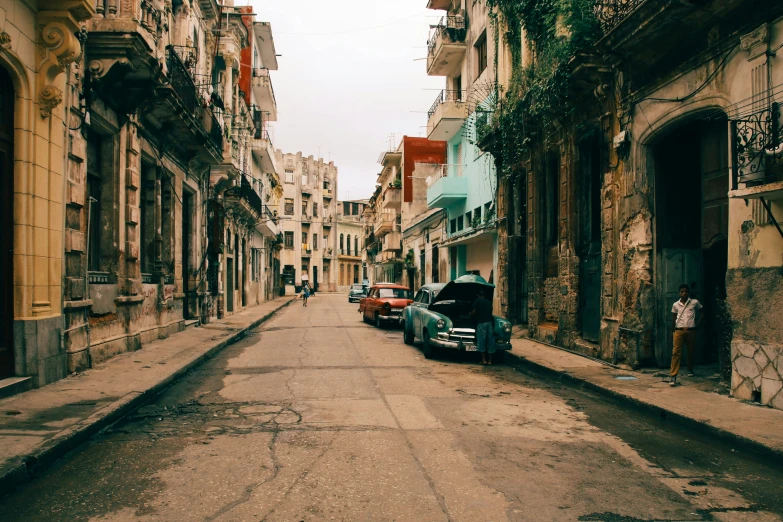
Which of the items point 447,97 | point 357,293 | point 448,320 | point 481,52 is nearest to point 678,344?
point 448,320

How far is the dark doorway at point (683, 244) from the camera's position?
10875 mm

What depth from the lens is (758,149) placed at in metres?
7.84

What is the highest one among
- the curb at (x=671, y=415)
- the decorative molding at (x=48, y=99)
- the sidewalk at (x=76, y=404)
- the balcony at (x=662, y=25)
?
the balcony at (x=662, y=25)

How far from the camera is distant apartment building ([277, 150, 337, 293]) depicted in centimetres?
7506

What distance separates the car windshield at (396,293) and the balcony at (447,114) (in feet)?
26.7

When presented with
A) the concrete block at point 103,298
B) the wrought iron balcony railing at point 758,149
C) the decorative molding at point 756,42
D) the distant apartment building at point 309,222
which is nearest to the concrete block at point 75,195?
the concrete block at point 103,298

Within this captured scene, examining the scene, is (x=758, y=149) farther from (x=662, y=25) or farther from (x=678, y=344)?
(x=678, y=344)

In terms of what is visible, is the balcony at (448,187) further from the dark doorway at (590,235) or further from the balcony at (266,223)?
the dark doorway at (590,235)

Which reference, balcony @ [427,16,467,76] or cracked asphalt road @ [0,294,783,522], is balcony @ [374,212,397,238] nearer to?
balcony @ [427,16,467,76]

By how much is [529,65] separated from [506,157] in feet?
9.56

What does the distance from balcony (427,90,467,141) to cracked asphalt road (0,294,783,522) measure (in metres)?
18.7

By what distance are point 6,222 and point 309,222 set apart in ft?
228

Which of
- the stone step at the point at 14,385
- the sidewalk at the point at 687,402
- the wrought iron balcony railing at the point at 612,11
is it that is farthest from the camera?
the wrought iron balcony railing at the point at 612,11

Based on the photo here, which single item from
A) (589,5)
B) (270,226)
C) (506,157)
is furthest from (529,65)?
(270,226)
